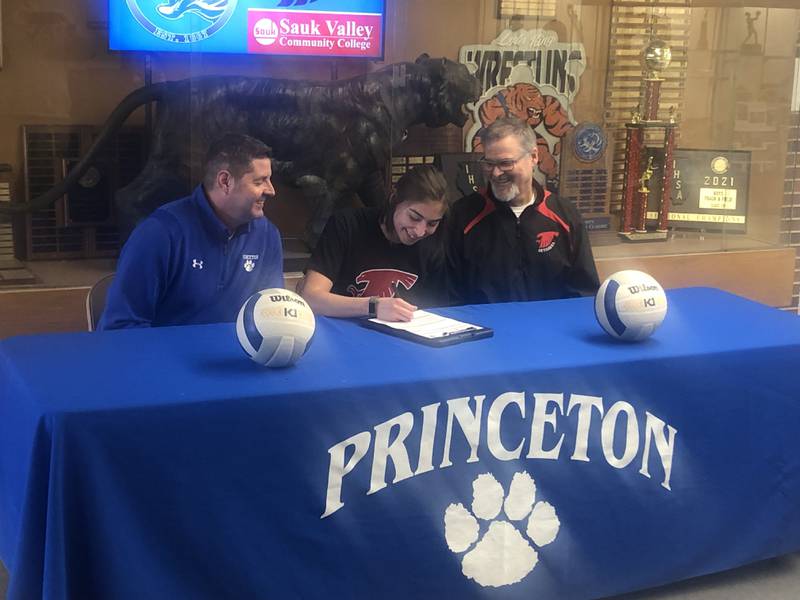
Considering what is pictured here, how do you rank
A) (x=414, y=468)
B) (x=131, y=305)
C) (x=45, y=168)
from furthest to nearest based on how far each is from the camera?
(x=45, y=168) → (x=131, y=305) → (x=414, y=468)

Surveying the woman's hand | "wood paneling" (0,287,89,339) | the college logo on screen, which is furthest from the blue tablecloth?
→ the college logo on screen

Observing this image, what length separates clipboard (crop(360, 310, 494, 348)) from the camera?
2.58m

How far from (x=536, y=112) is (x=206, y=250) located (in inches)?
107

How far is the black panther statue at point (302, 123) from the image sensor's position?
4.43 m

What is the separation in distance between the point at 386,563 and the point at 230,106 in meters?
2.68

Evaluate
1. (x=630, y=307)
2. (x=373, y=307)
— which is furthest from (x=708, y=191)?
(x=373, y=307)

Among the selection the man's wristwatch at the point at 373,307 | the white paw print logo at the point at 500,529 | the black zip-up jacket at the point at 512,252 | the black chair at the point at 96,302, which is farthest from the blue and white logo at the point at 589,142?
the white paw print logo at the point at 500,529

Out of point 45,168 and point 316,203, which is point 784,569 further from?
point 45,168

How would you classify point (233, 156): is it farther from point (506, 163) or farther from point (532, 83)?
point (532, 83)

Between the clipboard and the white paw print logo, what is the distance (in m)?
0.36

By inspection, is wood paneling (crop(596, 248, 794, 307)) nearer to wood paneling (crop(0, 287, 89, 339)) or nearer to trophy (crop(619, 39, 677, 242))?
trophy (crop(619, 39, 677, 242))

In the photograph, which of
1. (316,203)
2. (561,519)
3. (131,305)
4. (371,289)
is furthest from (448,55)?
(561,519)

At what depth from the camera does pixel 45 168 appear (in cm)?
438

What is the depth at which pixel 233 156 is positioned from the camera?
9.62ft
